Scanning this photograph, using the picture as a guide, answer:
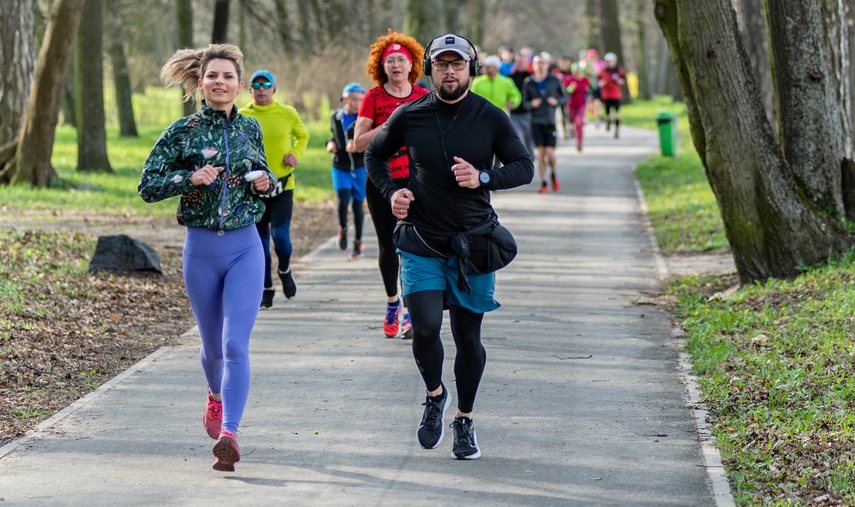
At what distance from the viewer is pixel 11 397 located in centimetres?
752

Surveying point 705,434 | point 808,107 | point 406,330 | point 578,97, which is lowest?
point 705,434

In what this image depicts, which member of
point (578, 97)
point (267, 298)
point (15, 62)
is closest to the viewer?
point (267, 298)

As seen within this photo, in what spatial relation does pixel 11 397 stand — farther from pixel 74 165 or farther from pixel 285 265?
pixel 74 165

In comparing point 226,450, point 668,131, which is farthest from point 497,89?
point 226,450

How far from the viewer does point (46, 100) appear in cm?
1848

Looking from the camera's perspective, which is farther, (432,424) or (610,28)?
(610,28)

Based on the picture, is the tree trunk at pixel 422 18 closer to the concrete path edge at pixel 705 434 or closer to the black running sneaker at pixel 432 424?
the concrete path edge at pixel 705 434

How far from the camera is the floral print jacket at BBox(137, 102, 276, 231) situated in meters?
5.89

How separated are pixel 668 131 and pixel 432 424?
20.4 metres

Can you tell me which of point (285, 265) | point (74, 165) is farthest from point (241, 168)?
point (74, 165)

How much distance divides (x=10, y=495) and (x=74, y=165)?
1886 cm

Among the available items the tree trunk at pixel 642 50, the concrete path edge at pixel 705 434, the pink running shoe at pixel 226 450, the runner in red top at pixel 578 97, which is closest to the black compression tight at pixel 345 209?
the concrete path edge at pixel 705 434

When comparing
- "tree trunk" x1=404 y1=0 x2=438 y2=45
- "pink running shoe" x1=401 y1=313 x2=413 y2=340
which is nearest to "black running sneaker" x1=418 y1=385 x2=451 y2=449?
"pink running shoe" x1=401 y1=313 x2=413 y2=340

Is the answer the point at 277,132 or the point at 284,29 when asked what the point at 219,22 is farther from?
the point at 277,132
